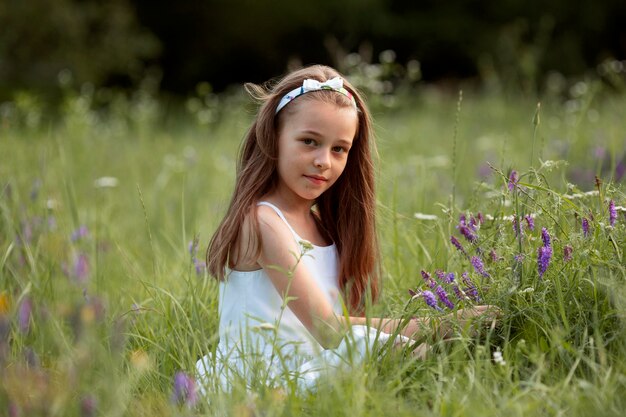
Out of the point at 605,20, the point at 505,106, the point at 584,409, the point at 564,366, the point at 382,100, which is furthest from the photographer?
the point at 605,20

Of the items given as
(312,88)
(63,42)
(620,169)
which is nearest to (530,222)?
(312,88)

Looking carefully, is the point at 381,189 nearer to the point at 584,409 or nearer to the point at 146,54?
the point at 584,409

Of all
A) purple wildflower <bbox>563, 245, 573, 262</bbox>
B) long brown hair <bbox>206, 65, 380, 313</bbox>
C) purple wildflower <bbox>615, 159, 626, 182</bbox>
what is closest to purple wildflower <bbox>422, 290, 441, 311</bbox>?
long brown hair <bbox>206, 65, 380, 313</bbox>

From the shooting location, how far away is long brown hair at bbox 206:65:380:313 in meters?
2.21

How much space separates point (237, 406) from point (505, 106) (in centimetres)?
594

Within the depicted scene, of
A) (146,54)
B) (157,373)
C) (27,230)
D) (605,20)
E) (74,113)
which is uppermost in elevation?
(605,20)

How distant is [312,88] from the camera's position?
222cm

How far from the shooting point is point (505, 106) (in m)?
7.12

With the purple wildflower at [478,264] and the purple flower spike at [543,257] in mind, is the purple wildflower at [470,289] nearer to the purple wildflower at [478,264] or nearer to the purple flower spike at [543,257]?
the purple wildflower at [478,264]

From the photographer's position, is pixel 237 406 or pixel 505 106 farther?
pixel 505 106

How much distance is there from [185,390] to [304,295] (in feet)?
1.36

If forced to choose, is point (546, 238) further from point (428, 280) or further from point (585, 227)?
point (428, 280)

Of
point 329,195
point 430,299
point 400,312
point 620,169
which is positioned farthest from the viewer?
point 620,169

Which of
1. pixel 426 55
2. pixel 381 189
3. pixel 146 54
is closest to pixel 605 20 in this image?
pixel 426 55
